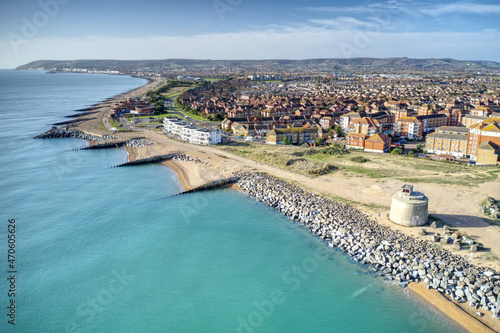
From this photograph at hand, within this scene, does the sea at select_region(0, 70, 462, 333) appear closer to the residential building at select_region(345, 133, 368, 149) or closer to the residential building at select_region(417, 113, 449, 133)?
the residential building at select_region(345, 133, 368, 149)

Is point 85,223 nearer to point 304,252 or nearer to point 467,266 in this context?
point 304,252

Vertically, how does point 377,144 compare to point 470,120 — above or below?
below

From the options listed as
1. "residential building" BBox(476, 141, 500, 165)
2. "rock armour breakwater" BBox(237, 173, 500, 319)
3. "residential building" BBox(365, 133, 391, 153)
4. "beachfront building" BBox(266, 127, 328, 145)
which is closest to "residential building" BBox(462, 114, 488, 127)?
"residential building" BBox(476, 141, 500, 165)

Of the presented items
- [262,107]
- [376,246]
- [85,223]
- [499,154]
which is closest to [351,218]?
[376,246]

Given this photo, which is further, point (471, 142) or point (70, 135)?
point (70, 135)

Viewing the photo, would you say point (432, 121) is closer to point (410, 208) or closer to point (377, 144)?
point (377, 144)

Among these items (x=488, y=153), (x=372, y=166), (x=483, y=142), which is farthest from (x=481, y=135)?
(x=372, y=166)
